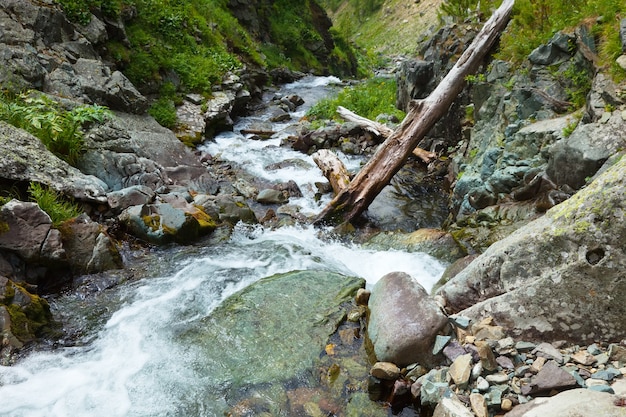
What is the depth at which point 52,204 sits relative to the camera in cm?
619

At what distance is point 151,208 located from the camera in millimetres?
7609

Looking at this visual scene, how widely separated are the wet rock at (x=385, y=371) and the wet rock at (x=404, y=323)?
0.27ft

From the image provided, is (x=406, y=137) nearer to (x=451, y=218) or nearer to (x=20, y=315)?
(x=451, y=218)

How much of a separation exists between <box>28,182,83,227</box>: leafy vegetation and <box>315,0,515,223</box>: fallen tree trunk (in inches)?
183

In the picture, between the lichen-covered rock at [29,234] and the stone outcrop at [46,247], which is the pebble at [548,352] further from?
the lichen-covered rock at [29,234]

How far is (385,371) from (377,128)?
34.5 feet

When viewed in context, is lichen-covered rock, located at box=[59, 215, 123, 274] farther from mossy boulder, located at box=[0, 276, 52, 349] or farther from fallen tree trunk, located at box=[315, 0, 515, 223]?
fallen tree trunk, located at box=[315, 0, 515, 223]

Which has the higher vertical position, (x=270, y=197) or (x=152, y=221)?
(x=152, y=221)

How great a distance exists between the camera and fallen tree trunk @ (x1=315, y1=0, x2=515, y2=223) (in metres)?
8.81

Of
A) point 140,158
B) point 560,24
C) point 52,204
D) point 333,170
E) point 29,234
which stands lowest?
point 333,170

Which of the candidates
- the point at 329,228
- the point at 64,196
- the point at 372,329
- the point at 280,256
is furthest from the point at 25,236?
the point at 329,228

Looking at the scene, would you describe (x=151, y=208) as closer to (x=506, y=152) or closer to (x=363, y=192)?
(x=363, y=192)

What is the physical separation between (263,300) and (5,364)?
2957 millimetres

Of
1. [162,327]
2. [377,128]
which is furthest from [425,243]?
[377,128]
